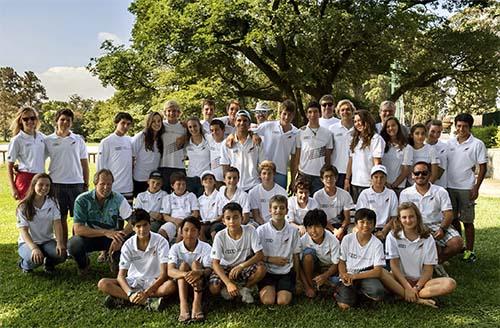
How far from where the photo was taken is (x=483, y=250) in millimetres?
6641

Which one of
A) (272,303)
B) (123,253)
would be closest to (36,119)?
(123,253)

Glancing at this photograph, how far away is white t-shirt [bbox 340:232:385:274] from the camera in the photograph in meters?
4.50

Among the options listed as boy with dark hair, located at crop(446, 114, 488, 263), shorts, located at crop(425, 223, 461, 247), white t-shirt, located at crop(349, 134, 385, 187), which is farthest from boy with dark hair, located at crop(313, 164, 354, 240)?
boy with dark hair, located at crop(446, 114, 488, 263)

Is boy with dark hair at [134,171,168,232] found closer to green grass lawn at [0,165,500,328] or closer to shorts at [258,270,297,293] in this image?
green grass lawn at [0,165,500,328]

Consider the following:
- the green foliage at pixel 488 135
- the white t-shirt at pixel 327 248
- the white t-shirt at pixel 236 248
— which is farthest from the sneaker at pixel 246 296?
the green foliage at pixel 488 135

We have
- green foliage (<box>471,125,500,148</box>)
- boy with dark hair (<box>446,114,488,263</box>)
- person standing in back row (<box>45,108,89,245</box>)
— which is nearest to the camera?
person standing in back row (<box>45,108,89,245</box>)

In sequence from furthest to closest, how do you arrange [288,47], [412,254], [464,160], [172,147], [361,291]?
[288,47]
[172,147]
[464,160]
[412,254]
[361,291]

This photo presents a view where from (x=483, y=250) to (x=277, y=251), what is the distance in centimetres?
352

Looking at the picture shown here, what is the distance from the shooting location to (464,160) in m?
6.10

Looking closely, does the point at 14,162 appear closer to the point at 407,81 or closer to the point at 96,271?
the point at 96,271

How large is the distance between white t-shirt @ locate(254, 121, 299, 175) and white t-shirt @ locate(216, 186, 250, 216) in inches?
34.5

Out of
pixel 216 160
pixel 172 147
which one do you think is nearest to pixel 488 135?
pixel 216 160

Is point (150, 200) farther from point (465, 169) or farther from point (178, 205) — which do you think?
point (465, 169)

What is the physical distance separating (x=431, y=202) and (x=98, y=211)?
3.73 metres
